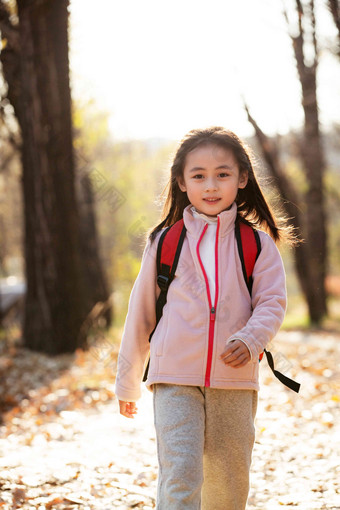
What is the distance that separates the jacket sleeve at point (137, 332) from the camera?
2.82m

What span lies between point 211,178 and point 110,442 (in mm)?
2955

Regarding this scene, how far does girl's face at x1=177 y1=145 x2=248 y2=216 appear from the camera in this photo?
2846 mm

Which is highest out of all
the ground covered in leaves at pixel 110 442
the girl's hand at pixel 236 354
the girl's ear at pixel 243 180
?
the girl's ear at pixel 243 180

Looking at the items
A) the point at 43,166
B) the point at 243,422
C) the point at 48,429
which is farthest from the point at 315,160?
the point at 243,422

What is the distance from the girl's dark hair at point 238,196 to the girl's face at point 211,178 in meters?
0.05

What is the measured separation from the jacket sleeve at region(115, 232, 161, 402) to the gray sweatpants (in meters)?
0.18

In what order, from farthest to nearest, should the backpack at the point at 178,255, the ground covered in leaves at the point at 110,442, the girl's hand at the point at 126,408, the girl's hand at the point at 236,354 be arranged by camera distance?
the ground covered in leaves at the point at 110,442 < the girl's hand at the point at 126,408 < the backpack at the point at 178,255 < the girl's hand at the point at 236,354

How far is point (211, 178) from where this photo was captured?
285 centimetres

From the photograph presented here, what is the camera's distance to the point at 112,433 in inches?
212

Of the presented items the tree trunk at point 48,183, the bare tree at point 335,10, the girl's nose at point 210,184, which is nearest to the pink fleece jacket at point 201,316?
the girl's nose at point 210,184

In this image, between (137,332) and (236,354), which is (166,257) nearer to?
(137,332)

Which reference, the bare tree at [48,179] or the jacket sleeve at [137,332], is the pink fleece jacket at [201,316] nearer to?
the jacket sleeve at [137,332]

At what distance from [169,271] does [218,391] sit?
562 millimetres

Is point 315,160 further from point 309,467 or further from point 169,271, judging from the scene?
point 169,271
